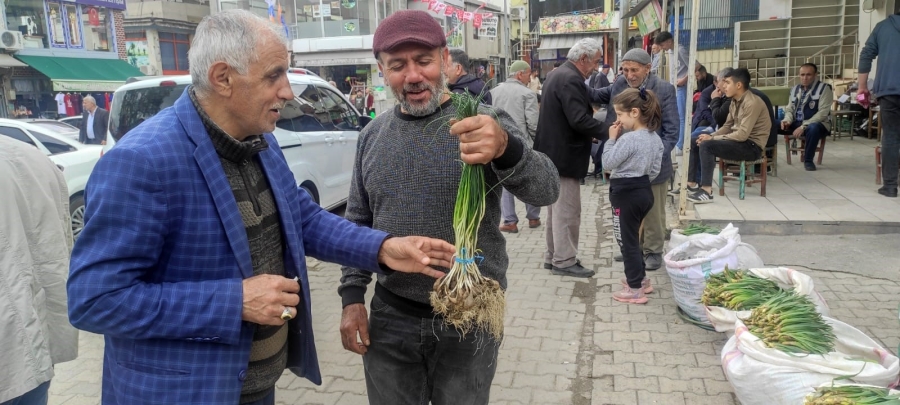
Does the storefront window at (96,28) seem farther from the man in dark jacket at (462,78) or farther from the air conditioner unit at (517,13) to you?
the air conditioner unit at (517,13)

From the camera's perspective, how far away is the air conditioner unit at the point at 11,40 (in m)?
20.5

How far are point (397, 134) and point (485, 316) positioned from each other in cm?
71

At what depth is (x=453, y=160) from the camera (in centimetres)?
204

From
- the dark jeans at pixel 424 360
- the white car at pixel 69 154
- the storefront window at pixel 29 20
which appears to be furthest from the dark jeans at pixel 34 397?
the storefront window at pixel 29 20

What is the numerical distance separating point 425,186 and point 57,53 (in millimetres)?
26346

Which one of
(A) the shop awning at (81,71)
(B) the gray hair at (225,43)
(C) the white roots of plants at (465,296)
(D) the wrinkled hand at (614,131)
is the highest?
(A) the shop awning at (81,71)

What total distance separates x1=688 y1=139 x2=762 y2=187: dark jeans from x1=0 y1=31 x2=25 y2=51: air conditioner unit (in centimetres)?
2317

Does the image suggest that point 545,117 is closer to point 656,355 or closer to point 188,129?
point 656,355

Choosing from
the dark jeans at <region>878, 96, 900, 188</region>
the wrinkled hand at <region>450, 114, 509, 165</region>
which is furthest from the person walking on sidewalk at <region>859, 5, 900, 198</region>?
the wrinkled hand at <region>450, 114, 509, 165</region>

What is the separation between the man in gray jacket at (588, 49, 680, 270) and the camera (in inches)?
214

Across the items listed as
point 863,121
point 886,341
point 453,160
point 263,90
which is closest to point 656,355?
point 886,341

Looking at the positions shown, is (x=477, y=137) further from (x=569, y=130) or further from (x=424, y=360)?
(x=569, y=130)

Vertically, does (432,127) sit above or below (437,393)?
above

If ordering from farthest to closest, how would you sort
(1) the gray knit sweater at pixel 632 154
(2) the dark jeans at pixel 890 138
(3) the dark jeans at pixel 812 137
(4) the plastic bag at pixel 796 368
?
(3) the dark jeans at pixel 812 137
(2) the dark jeans at pixel 890 138
(1) the gray knit sweater at pixel 632 154
(4) the plastic bag at pixel 796 368
